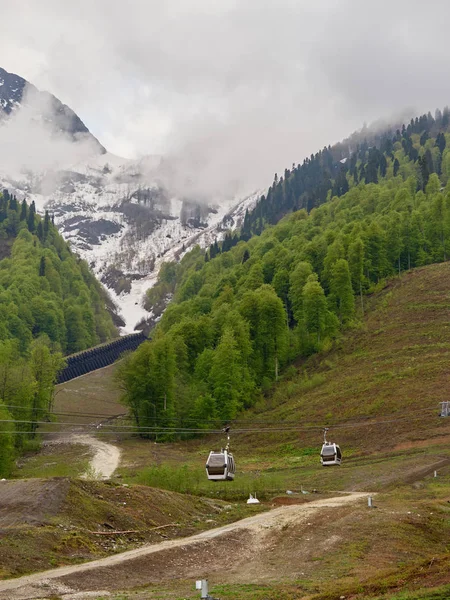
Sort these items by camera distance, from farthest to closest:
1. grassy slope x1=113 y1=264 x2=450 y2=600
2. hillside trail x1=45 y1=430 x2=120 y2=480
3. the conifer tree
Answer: the conifer tree → hillside trail x1=45 y1=430 x2=120 y2=480 → grassy slope x1=113 y1=264 x2=450 y2=600

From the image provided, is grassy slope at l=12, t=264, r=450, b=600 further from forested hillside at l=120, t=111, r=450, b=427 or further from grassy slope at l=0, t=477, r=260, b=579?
grassy slope at l=0, t=477, r=260, b=579

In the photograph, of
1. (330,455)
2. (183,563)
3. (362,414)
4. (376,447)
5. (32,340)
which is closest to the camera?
(183,563)

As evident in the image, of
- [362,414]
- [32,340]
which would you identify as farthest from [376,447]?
[32,340]

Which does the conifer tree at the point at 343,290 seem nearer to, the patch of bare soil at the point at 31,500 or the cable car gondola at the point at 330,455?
the cable car gondola at the point at 330,455

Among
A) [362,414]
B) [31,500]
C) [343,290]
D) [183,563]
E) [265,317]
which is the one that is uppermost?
[343,290]

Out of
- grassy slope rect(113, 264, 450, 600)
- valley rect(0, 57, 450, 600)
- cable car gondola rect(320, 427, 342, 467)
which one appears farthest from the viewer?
cable car gondola rect(320, 427, 342, 467)

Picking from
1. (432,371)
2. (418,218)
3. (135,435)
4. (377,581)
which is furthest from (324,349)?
(377,581)

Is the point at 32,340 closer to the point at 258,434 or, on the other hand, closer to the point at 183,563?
the point at 258,434

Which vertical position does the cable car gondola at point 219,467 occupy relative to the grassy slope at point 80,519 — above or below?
above

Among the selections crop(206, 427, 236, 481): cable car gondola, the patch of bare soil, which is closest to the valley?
the patch of bare soil

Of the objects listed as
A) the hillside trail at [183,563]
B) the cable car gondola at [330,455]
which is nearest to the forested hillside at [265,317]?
the cable car gondola at [330,455]
